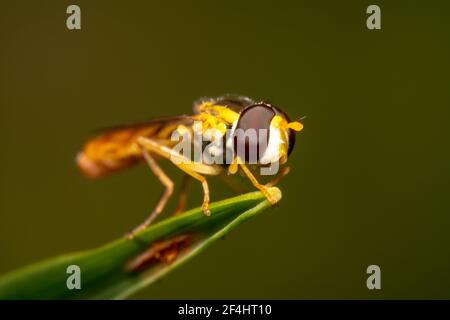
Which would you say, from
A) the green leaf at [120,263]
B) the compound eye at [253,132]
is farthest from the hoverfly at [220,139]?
the green leaf at [120,263]

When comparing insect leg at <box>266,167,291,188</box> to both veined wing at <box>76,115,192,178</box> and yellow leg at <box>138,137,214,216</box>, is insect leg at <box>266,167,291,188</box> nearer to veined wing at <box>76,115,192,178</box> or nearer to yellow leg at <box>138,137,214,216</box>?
yellow leg at <box>138,137,214,216</box>

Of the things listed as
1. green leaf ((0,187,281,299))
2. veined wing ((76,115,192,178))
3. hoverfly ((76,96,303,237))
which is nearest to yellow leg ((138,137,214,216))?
hoverfly ((76,96,303,237))

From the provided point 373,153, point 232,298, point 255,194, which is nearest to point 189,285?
point 232,298

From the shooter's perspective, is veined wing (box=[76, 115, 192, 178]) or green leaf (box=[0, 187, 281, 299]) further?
veined wing (box=[76, 115, 192, 178])

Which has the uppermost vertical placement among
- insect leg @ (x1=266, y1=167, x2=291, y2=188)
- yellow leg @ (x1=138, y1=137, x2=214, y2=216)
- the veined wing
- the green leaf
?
the veined wing

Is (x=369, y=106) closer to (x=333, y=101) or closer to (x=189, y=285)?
(x=333, y=101)

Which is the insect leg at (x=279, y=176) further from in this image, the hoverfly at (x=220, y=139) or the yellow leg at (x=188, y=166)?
the yellow leg at (x=188, y=166)

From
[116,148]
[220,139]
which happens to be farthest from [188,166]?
[116,148]

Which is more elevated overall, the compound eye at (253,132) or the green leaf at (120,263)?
the compound eye at (253,132)
